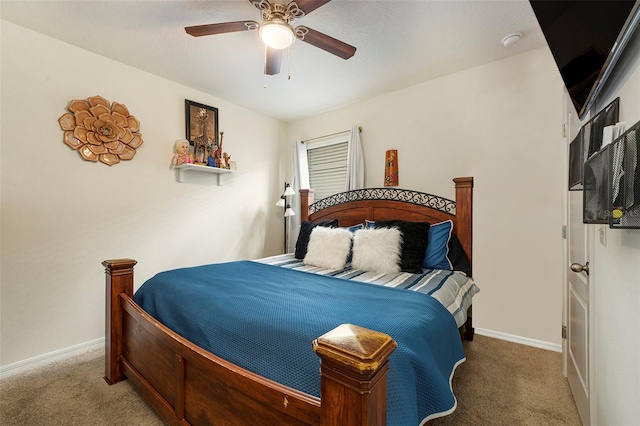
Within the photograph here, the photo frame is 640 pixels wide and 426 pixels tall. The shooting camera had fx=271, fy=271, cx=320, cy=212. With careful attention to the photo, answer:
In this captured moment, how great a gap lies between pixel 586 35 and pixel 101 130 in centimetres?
333

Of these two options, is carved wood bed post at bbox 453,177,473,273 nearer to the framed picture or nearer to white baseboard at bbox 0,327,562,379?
white baseboard at bbox 0,327,562,379

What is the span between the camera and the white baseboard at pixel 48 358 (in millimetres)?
2043

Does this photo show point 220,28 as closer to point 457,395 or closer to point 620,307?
point 620,307

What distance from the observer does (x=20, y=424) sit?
4.98 ft

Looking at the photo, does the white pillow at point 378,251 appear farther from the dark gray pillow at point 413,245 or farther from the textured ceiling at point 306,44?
the textured ceiling at point 306,44

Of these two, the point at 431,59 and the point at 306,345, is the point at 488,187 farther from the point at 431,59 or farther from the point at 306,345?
the point at 306,345

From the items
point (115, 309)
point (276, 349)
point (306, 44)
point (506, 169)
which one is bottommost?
point (115, 309)

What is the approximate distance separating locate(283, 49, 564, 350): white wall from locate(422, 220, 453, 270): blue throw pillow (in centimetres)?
43

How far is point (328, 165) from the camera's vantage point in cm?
389

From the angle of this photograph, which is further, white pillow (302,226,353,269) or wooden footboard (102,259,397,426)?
white pillow (302,226,353,269)

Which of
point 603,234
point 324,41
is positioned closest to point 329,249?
point 324,41

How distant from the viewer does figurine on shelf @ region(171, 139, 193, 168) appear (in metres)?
2.95

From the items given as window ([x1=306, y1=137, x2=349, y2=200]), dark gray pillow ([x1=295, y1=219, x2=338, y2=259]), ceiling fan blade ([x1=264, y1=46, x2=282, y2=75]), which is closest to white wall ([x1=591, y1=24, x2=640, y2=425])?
ceiling fan blade ([x1=264, y1=46, x2=282, y2=75])

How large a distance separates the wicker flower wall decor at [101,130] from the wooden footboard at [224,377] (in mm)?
1287
